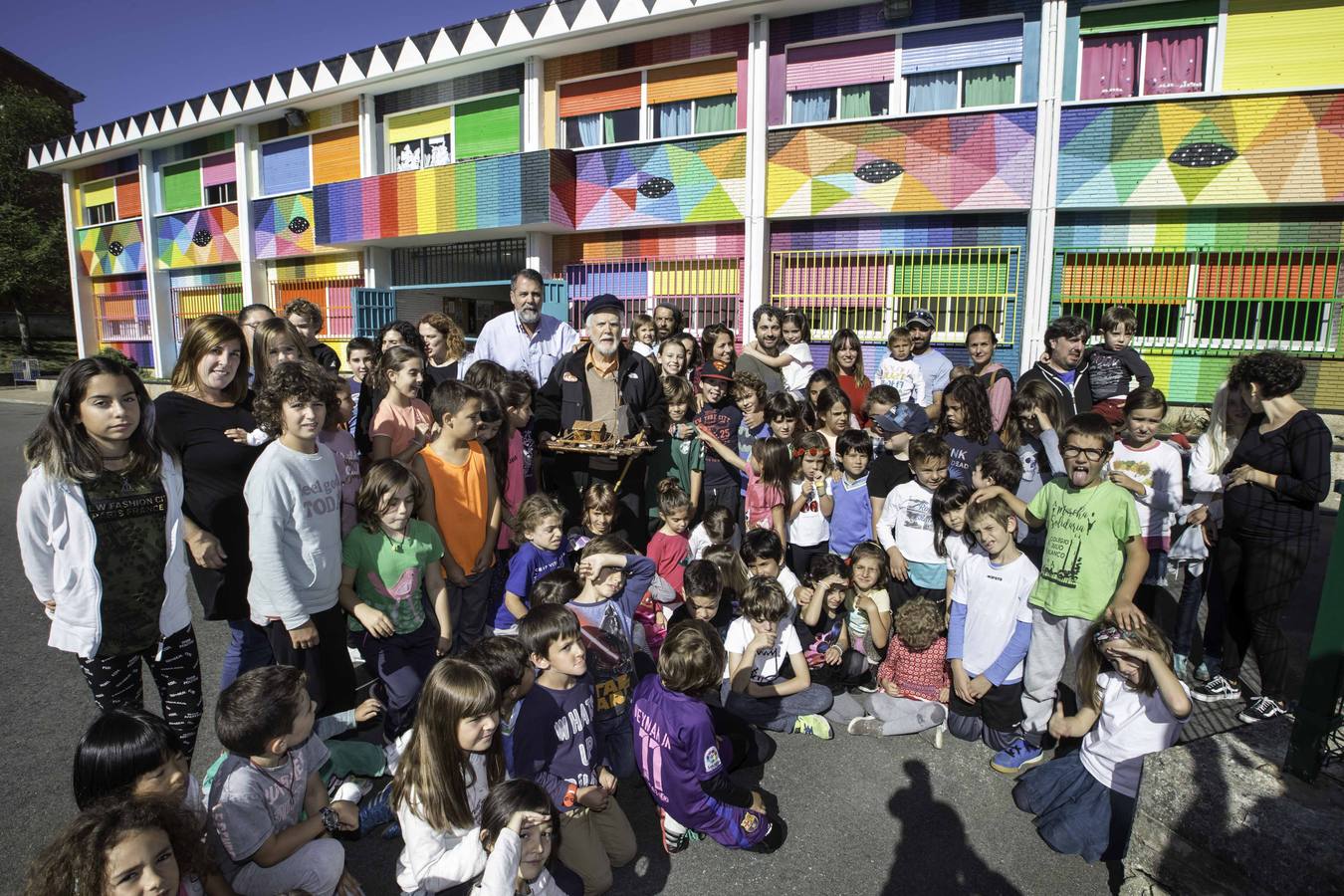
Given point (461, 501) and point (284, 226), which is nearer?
point (461, 501)

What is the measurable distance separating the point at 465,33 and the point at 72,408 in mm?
13537

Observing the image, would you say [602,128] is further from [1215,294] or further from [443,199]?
[1215,294]

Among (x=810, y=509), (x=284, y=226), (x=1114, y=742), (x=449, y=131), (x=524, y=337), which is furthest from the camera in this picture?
(x=284, y=226)

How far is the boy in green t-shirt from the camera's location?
12.1ft

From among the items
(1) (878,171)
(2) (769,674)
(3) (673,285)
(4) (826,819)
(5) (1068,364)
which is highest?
(1) (878,171)

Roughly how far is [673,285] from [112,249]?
19584mm

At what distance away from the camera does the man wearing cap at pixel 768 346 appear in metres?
6.32

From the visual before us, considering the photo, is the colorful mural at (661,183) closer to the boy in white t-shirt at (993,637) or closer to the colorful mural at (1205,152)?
the colorful mural at (1205,152)

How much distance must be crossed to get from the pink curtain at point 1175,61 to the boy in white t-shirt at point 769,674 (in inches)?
399

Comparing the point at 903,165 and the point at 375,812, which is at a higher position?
the point at 903,165

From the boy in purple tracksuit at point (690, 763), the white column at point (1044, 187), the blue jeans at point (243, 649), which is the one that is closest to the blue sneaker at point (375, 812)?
the blue jeans at point (243, 649)

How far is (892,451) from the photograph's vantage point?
527 centimetres

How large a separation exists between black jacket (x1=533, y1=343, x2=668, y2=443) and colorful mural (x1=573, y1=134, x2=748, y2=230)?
24.5ft

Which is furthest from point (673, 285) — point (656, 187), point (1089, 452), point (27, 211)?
point (27, 211)
